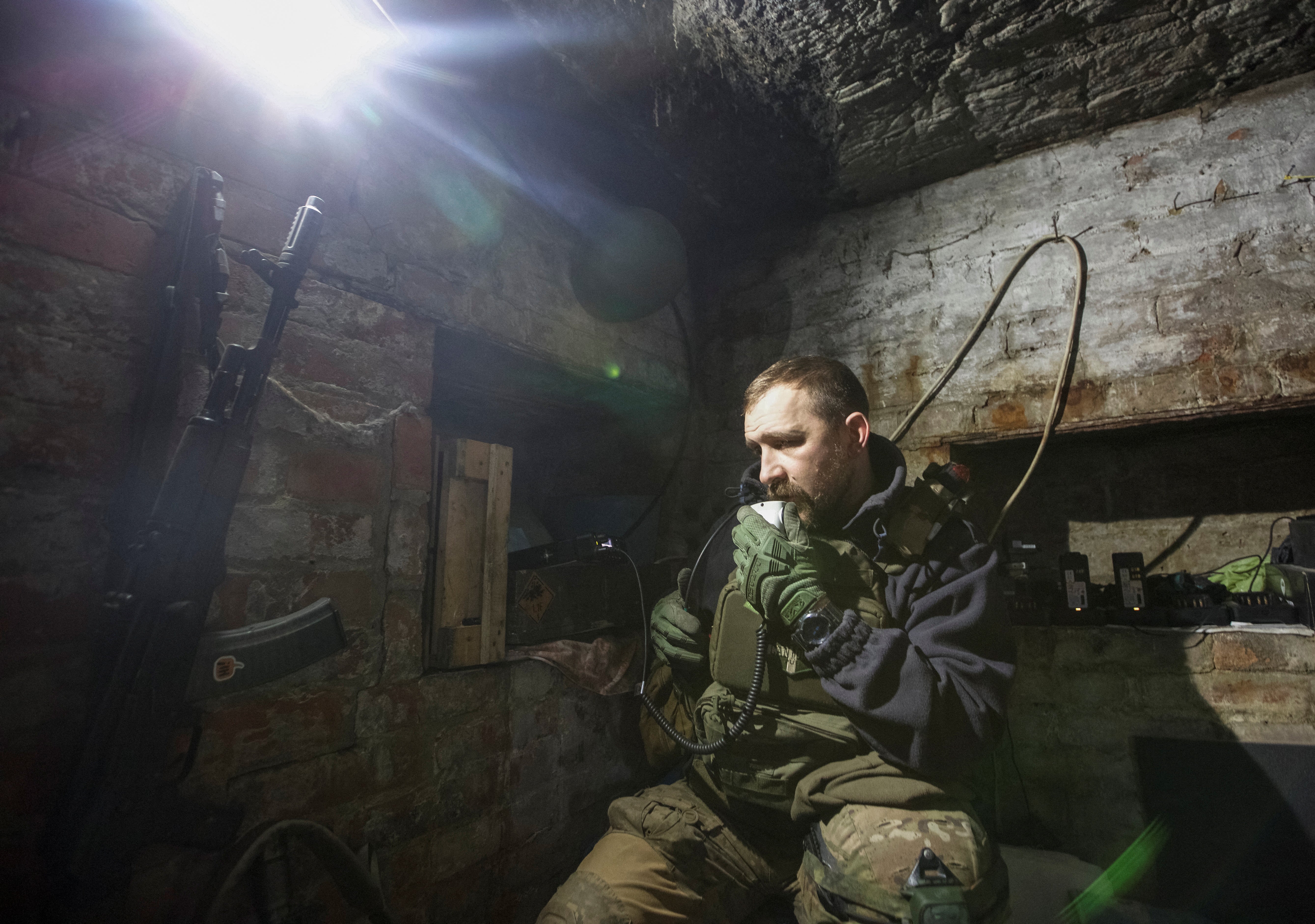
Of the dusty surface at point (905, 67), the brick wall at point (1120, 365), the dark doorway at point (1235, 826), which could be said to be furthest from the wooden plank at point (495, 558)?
the dark doorway at point (1235, 826)

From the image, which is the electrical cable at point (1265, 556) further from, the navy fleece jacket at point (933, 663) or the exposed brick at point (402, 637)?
the exposed brick at point (402, 637)

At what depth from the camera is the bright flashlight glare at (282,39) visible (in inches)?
55.5

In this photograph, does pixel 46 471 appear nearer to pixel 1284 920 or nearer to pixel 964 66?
pixel 964 66

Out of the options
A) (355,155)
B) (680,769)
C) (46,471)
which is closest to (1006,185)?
(355,155)

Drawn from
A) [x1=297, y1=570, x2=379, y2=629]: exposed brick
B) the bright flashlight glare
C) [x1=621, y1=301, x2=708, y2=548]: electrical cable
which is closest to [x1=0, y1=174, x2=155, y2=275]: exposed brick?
the bright flashlight glare

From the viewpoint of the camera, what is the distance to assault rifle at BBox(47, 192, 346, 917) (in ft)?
3.53

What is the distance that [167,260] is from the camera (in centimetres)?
136

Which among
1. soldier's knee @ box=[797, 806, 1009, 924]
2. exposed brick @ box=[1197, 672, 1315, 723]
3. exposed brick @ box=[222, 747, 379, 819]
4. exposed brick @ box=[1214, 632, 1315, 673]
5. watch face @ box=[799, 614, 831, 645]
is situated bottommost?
soldier's knee @ box=[797, 806, 1009, 924]

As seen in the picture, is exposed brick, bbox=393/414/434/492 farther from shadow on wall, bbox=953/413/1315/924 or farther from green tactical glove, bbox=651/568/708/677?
shadow on wall, bbox=953/413/1315/924

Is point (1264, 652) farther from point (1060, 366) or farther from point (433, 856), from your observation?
point (433, 856)

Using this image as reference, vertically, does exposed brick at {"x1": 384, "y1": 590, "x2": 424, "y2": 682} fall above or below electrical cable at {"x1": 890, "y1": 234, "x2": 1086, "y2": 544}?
below

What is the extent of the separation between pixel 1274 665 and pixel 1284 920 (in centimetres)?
74

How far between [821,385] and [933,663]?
2.81 feet

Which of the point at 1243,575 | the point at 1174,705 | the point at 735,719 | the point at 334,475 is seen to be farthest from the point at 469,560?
the point at 1243,575
